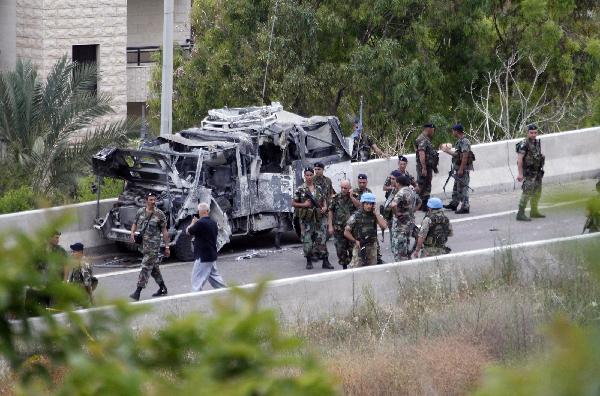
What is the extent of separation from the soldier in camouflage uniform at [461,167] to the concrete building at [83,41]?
440 inches

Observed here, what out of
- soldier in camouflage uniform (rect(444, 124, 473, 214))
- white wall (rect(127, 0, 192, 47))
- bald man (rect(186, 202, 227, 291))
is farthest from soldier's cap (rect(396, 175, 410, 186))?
white wall (rect(127, 0, 192, 47))

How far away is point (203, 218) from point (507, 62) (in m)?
14.4

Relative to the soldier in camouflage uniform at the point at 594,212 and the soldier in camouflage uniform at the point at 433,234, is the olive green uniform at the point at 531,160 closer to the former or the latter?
the soldier in camouflage uniform at the point at 433,234

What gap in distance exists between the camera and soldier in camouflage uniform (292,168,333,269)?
619 inches

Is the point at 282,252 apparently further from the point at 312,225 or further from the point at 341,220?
the point at 341,220

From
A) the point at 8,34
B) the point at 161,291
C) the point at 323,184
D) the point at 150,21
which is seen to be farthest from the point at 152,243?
the point at 150,21

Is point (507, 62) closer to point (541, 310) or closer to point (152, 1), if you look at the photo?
point (152, 1)

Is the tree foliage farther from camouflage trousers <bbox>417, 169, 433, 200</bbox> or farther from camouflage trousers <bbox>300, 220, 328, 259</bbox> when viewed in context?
camouflage trousers <bbox>300, 220, 328, 259</bbox>

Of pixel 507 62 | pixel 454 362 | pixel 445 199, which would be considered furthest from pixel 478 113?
pixel 454 362

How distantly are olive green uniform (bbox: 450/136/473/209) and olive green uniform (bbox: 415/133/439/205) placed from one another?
321mm

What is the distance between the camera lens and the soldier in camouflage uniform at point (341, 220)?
14805mm

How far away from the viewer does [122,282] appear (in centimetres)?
1556

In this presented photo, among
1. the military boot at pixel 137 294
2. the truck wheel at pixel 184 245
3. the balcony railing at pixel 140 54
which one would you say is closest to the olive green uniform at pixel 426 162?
the truck wheel at pixel 184 245

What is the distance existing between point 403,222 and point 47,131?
6.91 m
